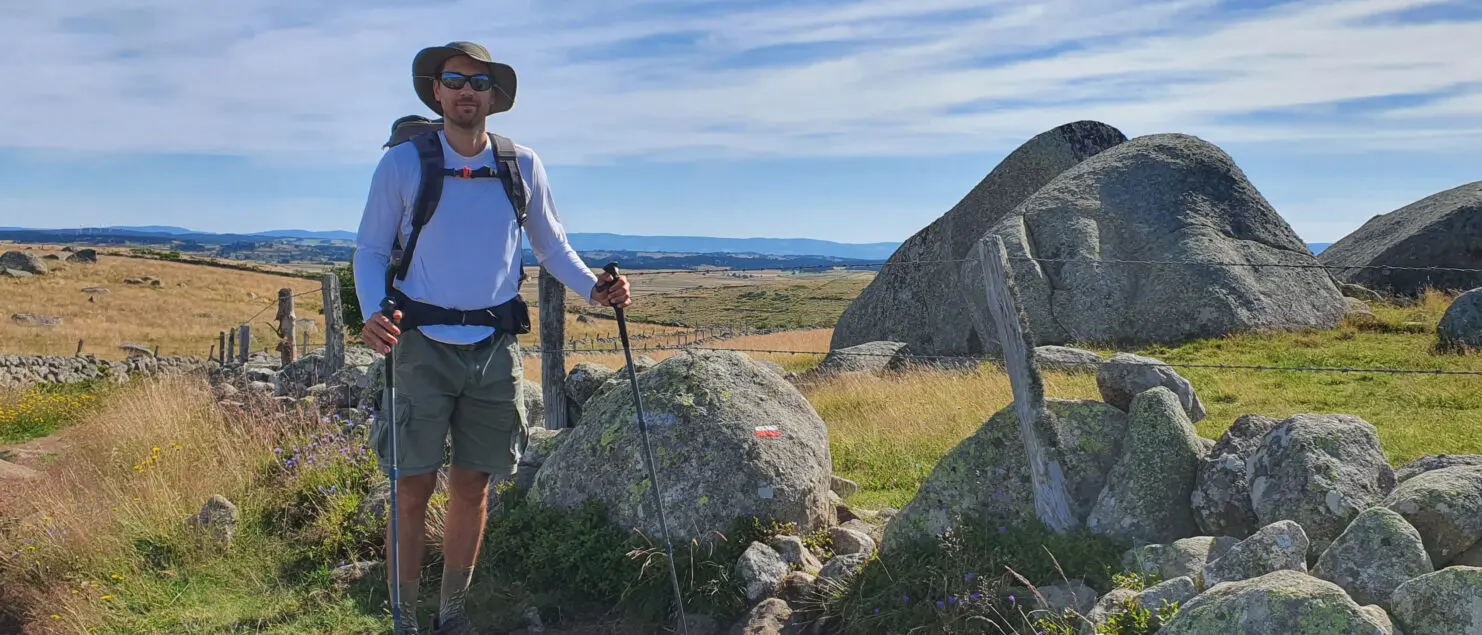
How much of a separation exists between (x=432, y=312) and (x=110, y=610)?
3.58 m

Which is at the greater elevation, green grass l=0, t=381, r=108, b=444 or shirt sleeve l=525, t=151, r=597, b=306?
shirt sleeve l=525, t=151, r=597, b=306

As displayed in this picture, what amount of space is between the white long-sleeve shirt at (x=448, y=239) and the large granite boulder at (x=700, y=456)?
1.94 m

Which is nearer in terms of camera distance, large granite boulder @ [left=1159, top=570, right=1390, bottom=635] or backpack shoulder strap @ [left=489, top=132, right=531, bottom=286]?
large granite boulder @ [left=1159, top=570, right=1390, bottom=635]

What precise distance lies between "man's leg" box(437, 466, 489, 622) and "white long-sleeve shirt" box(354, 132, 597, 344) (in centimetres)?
90

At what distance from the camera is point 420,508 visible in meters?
5.47

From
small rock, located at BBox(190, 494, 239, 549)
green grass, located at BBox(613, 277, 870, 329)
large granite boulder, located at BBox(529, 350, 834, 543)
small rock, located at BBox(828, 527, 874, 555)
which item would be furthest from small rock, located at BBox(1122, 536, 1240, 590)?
green grass, located at BBox(613, 277, 870, 329)

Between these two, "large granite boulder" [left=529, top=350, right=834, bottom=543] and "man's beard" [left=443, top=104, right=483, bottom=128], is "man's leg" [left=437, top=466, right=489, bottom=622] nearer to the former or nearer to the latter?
"large granite boulder" [left=529, top=350, right=834, bottom=543]

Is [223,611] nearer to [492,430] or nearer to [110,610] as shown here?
[110,610]

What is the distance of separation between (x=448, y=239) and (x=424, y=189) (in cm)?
28

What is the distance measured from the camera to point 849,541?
262 inches

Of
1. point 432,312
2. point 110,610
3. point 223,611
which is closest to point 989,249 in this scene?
point 432,312

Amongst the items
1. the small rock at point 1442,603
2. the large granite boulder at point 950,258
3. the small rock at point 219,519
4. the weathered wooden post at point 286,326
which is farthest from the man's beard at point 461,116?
the large granite boulder at point 950,258

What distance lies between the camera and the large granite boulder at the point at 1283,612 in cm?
363

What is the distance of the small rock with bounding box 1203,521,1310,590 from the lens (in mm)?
4434
